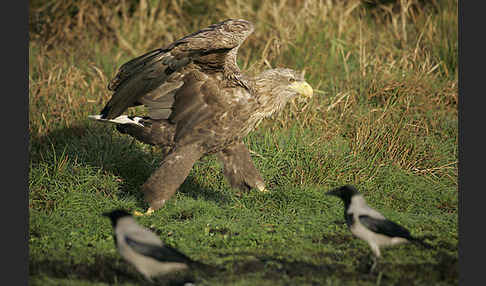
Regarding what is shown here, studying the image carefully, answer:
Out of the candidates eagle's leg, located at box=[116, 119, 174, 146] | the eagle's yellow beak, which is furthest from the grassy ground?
the eagle's yellow beak

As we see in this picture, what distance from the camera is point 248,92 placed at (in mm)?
5770

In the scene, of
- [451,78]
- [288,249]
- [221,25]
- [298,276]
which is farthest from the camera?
[451,78]

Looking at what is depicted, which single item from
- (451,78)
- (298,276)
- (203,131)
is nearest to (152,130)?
(203,131)

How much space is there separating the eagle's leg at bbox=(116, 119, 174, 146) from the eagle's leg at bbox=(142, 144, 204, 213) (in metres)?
0.28

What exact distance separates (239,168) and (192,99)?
94 cm

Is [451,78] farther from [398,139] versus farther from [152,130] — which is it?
[152,130]

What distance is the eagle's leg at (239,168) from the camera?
6.13m

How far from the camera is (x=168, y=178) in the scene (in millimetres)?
5621

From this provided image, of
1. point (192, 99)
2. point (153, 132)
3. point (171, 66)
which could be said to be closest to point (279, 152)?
point (192, 99)

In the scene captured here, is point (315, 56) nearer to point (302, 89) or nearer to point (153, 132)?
point (302, 89)

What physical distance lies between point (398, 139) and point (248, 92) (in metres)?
2.18

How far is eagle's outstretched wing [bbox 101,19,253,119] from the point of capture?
5.21m

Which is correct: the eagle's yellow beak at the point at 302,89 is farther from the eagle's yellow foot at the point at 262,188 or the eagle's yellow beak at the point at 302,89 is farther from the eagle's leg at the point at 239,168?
the eagle's yellow foot at the point at 262,188

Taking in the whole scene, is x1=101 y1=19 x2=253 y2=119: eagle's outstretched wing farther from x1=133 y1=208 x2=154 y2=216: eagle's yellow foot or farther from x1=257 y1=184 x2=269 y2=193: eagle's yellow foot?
x1=257 y1=184 x2=269 y2=193: eagle's yellow foot
